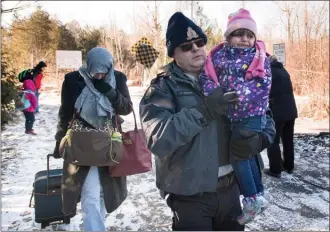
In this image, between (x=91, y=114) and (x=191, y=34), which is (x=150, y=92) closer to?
(x=191, y=34)

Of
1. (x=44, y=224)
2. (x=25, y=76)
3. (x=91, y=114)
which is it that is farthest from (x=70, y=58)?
(x=91, y=114)

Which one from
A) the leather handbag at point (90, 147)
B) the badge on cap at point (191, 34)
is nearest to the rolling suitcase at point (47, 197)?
the leather handbag at point (90, 147)

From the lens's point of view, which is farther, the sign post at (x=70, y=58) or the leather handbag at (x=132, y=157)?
the sign post at (x=70, y=58)

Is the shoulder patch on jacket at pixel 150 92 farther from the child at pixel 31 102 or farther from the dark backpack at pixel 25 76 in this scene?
the dark backpack at pixel 25 76

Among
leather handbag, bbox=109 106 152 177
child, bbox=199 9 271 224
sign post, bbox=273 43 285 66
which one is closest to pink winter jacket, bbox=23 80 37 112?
leather handbag, bbox=109 106 152 177

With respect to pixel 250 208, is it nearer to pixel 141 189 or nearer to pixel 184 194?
pixel 184 194

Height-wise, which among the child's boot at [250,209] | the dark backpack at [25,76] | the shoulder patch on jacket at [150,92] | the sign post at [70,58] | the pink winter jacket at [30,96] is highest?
the sign post at [70,58]

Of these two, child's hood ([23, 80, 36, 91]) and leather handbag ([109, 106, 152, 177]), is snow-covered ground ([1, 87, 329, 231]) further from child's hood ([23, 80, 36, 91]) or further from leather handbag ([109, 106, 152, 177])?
child's hood ([23, 80, 36, 91])

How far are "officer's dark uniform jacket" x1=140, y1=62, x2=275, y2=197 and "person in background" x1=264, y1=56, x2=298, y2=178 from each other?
332cm

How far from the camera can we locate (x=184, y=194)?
161cm

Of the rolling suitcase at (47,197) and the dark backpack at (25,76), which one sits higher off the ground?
the dark backpack at (25,76)

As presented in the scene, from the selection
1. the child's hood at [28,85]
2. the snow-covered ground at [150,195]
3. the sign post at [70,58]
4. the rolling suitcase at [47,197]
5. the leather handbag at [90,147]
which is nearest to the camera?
the leather handbag at [90,147]

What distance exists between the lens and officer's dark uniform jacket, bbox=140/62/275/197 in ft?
5.05

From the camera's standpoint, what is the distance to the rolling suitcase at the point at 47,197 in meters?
2.80
